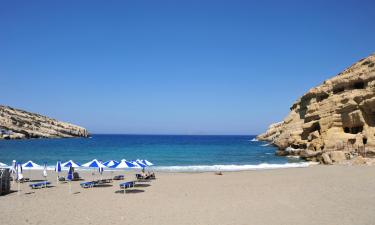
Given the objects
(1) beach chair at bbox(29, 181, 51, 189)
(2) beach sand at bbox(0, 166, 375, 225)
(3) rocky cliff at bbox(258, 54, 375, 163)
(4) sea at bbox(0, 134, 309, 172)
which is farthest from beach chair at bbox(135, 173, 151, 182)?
(3) rocky cliff at bbox(258, 54, 375, 163)

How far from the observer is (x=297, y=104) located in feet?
239

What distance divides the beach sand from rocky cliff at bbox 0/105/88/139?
10978 centimetres

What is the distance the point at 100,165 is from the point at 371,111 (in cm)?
3551

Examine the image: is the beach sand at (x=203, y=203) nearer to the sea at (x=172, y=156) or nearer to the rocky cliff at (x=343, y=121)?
the sea at (x=172, y=156)

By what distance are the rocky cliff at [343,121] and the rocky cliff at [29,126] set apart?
334 feet

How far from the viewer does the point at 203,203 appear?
1562 centimetres

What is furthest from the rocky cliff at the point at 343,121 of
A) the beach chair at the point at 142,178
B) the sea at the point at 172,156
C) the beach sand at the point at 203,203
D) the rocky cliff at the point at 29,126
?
the rocky cliff at the point at 29,126

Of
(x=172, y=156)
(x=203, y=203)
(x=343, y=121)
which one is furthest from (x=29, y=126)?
(x=203, y=203)

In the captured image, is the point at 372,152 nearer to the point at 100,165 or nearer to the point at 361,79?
the point at 361,79

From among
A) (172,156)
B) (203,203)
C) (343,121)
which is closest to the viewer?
(203,203)

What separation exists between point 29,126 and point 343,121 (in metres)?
119

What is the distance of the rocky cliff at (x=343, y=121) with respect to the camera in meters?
38.5

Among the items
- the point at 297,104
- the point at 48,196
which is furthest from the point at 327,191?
the point at 297,104

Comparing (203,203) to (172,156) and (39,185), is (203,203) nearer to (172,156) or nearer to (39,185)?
(39,185)
